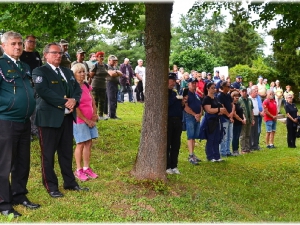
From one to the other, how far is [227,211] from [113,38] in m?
44.9

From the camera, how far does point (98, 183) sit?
23.7ft

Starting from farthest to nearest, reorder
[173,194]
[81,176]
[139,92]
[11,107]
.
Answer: [139,92], [81,176], [173,194], [11,107]

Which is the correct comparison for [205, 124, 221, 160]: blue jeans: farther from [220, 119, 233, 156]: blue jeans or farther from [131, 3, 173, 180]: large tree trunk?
[131, 3, 173, 180]: large tree trunk

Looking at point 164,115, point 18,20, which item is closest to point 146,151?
point 164,115

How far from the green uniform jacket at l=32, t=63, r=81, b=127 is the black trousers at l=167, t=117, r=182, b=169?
2858 millimetres

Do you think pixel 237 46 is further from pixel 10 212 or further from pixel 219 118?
pixel 10 212

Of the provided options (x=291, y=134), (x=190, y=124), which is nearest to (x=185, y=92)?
(x=190, y=124)

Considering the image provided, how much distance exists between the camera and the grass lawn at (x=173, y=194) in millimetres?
6074

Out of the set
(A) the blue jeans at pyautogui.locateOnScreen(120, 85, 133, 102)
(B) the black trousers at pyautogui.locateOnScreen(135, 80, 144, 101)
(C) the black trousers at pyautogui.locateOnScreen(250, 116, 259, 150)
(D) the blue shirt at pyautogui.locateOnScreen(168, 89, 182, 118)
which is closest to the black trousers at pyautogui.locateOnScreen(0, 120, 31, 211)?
(D) the blue shirt at pyautogui.locateOnScreen(168, 89, 182, 118)

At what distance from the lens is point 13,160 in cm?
584

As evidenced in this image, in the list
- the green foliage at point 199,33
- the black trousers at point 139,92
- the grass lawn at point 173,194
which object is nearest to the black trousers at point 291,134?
the grass lawn at point 173,194

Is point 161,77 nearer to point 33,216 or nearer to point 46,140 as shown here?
point 46,140

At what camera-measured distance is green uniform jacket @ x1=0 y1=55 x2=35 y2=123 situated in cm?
557

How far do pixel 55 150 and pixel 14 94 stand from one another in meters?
1.24
